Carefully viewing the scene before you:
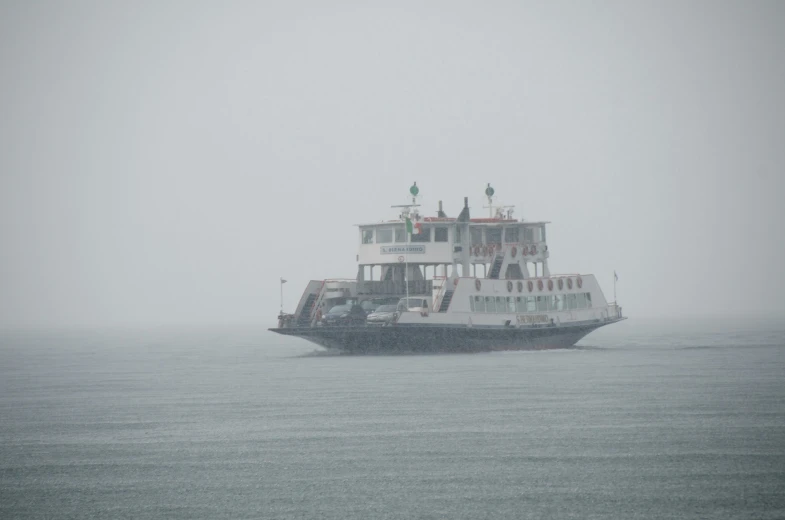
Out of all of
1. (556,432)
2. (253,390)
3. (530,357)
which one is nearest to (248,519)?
(556,432)

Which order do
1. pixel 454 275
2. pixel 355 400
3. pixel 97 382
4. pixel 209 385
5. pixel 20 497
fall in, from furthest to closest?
1. pixel 454 275
2. pixel 97 382
3. pixel 209 385
4. pixel 355 400
5. pixel 20 497

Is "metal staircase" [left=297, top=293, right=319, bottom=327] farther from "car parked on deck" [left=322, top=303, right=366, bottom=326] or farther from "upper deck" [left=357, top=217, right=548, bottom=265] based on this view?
"upper deck" [left=357, top=217, right=548, bottom=265]

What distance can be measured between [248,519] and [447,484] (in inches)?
196

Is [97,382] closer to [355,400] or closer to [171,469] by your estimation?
[355,400]

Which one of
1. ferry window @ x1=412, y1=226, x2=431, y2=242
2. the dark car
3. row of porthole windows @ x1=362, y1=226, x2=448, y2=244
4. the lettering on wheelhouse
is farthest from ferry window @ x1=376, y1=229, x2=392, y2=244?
the dark car

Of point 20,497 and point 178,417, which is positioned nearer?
point 20,497

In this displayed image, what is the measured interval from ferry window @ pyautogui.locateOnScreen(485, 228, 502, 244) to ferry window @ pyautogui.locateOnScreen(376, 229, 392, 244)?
7.01 metres

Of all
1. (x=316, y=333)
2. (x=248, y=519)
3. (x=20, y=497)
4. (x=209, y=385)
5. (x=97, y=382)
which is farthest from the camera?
(x=316, y=333)

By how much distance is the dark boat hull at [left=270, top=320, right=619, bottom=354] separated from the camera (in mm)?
57688

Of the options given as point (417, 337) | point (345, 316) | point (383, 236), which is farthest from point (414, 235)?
point (417, 337)

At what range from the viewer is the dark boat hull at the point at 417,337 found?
57.7 meters

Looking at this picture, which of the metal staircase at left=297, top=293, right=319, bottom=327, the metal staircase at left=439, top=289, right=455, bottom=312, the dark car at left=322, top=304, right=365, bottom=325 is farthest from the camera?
the metal staircase at left=297, top=293, right=319, bottom=327

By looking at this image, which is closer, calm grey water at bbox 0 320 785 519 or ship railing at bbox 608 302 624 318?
calm grey water at bbox 0 320 785 519

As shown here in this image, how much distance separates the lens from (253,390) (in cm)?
4634
